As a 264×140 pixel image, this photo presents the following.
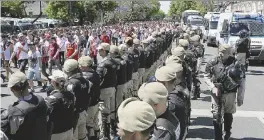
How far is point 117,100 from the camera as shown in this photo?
862 cm

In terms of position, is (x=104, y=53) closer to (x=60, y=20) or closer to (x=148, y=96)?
(x=148, y=96)

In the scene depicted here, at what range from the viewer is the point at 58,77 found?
5.60 meters

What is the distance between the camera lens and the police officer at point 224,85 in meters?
7.12

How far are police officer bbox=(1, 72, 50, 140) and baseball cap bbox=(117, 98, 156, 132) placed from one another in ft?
7.04

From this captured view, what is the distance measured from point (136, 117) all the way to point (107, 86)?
5.29 metres

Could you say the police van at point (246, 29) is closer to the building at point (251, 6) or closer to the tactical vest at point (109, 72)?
the tactical vest at point (109, 72)

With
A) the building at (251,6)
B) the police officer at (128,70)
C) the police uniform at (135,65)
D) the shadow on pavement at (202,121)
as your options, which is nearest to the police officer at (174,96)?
the police officer at (128,70)

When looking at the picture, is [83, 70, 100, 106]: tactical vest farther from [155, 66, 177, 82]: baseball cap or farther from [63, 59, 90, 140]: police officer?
[155, 66, 177, 82]: baseball cap

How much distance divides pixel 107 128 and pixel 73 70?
2086 mm

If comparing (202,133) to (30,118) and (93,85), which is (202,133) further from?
(30,118)

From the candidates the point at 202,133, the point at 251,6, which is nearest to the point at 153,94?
the point at 202,133

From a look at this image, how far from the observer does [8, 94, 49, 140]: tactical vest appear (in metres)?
4.61

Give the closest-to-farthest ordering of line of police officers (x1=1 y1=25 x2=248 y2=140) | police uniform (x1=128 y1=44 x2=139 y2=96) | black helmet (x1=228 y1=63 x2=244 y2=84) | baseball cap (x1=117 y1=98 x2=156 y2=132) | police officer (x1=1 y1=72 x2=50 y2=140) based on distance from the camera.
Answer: baseball cap (x1=117 y1=98 x2=156 y2=132) → line of police officers (x1=1 y1=25 x2=248 y2=140) → police officer (x1=1 y1=72 x2=50 y2=140) → black helmet (x1=228 y1=63 x2=244 y2=84) → police uniform (x1=128 y1=44 x2=139 y2=96)

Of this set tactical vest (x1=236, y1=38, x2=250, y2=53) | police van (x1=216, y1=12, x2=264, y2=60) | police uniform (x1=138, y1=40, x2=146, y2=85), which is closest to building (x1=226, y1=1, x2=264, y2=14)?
police van (x1=216, y1=12, x2=264, y2=60)
